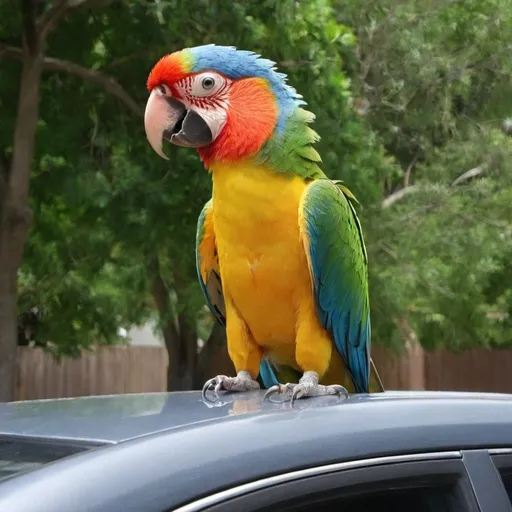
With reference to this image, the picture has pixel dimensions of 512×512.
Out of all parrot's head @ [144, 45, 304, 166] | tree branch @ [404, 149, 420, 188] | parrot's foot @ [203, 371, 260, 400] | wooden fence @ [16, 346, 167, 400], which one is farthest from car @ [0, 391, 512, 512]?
wooden fence @ [16, 346, 167, 400]

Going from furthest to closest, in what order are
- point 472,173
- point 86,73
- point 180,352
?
point 180,352, point 472,173, point 86,73

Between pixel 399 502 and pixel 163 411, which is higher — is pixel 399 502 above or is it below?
below

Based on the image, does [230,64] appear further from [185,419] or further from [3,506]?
[3,506]

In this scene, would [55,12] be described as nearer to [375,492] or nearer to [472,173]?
[375,492]

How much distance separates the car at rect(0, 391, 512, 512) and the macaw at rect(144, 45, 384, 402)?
1.38 m

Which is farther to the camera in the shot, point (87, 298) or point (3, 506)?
point (87, 298)

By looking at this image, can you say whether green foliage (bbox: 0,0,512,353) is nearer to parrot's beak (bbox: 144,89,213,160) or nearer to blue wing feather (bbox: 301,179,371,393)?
parrot's beak (bbox: 144,89,213,160)

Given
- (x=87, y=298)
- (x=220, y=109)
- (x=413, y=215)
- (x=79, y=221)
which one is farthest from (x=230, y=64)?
(x=87, y=298)

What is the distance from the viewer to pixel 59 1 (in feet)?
22.4

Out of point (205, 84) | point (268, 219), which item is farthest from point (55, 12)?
point (268, 219)

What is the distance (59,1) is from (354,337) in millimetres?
4411

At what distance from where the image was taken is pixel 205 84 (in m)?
3.34

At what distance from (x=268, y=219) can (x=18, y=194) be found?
4291 millimetres

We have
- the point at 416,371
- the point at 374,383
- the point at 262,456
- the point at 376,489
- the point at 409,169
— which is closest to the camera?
the point at 262,456
